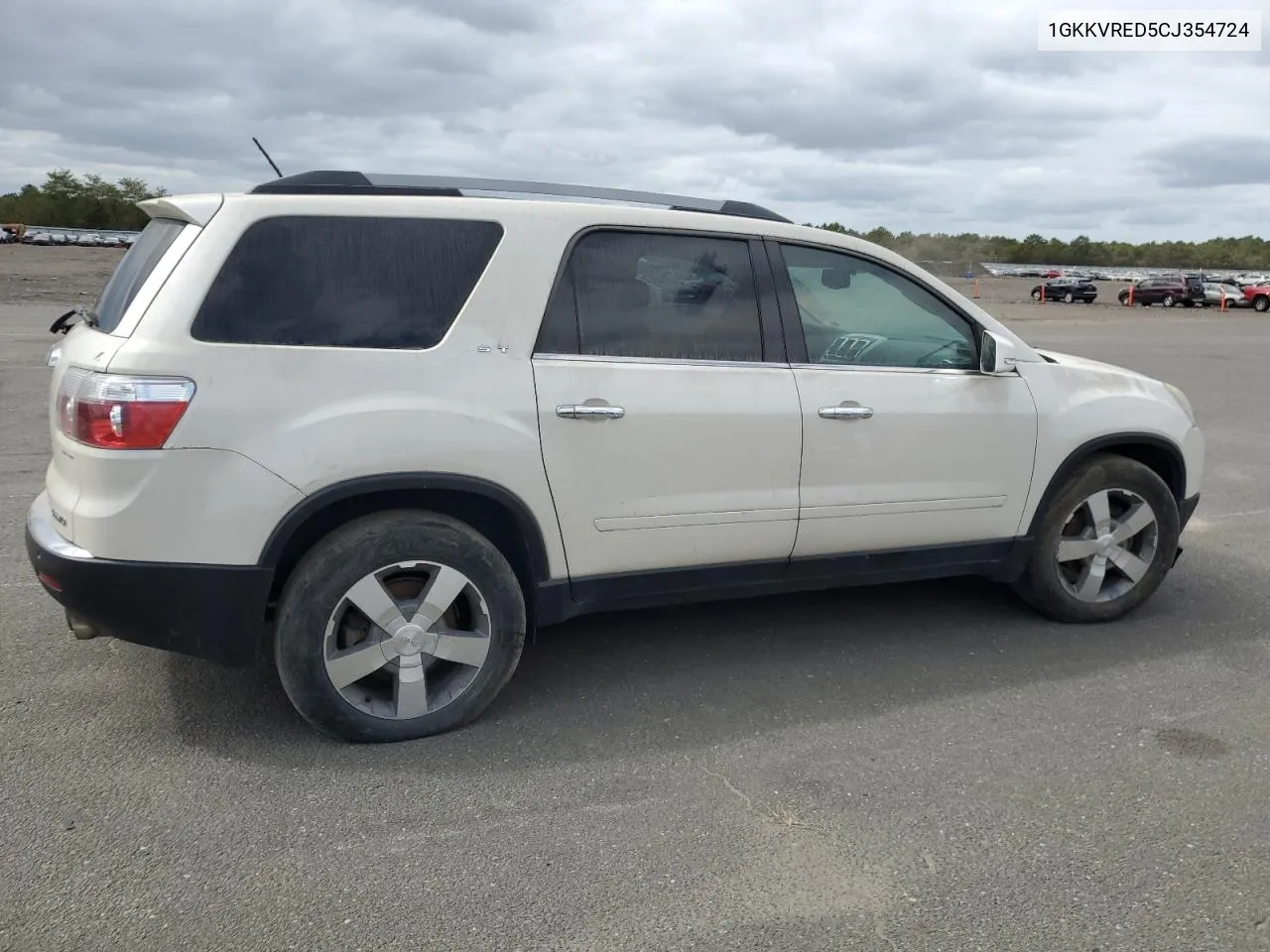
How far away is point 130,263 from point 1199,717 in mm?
4166

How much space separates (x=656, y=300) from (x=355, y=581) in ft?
4.79

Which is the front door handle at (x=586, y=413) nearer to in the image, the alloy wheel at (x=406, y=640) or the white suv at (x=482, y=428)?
the white suv at (x=482, y=428)

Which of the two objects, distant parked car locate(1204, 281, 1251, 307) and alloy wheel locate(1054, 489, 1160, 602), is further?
distant parked car locate(1204, 281, 1251, 307)

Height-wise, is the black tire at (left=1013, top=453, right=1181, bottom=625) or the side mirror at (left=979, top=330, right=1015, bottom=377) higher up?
the side mirror at (left=979, top=330, right=1015, bottom=377)

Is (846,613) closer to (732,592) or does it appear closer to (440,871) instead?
(732,592)

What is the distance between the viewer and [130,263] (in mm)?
3859

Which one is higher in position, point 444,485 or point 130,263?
point 130,263

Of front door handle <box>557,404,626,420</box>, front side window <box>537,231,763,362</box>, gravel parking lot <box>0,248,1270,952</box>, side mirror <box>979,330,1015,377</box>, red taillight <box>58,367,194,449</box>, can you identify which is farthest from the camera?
side mirror <box>979,330,1015,377</box>

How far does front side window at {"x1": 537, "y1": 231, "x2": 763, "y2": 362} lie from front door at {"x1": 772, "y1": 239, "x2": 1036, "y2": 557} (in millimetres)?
209

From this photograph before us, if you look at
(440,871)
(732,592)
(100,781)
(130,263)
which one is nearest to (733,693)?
(732,592)

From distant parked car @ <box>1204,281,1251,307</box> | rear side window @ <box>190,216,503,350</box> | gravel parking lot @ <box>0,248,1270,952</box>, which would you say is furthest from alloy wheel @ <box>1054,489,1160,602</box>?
distant parked car @ <box>1204,281,1251,307</box>

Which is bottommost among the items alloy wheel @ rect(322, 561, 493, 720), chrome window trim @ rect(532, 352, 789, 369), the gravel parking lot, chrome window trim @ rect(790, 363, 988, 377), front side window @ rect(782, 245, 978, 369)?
the gravel parking lot

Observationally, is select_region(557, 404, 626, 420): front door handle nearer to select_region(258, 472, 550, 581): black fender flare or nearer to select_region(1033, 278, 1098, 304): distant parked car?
select_region(258, 472, 550, 581): black fender flare

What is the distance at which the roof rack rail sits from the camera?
362 cm
